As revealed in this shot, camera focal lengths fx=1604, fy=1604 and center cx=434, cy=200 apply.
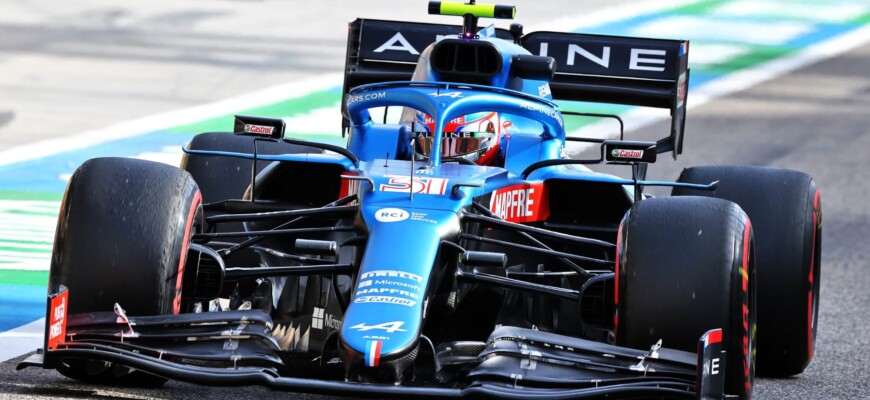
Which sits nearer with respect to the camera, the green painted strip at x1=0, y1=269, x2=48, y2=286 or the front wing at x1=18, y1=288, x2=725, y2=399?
the front wing at x1=18, y1=288, x2=725, y2=399

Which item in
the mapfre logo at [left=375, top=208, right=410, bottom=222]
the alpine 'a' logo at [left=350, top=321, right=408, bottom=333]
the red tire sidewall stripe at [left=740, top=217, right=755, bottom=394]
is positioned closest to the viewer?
the alpine 'a' logo at [left=350, top=321, right=408, bottom=333]

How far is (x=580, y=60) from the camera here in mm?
10773

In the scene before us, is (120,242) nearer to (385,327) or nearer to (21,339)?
(385,327)

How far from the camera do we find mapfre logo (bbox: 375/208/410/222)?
7129 mm

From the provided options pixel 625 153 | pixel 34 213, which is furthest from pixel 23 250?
pixel 625 153

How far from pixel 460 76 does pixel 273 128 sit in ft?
4.66

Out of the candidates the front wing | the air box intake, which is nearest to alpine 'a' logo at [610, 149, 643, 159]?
the front wing

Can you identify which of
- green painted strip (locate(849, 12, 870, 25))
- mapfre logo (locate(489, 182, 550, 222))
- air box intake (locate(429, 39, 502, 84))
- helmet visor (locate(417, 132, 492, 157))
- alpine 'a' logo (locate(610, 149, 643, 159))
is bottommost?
mapfre logo (locate(489, 182, 550, 222))

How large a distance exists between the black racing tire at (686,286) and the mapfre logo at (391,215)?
0.97 metres

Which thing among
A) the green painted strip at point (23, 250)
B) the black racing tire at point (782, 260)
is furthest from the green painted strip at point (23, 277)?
the black racing tire at point (782, 260)

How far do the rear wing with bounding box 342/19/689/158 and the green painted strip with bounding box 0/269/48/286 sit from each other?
2389 mm

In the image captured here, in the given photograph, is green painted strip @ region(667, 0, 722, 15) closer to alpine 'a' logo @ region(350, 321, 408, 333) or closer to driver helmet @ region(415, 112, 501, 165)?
driver helmet @ region(415, 112, 501, 165)

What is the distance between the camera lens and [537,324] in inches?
311

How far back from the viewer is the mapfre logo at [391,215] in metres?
7.13
